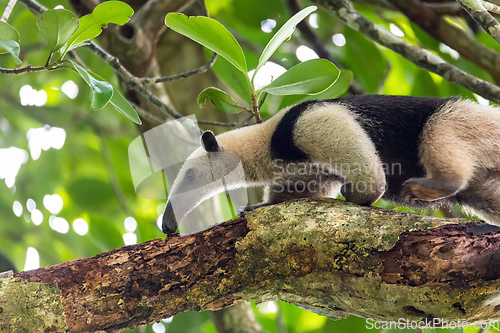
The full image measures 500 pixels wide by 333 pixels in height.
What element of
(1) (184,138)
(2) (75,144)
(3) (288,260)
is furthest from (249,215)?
(2) (75,144)

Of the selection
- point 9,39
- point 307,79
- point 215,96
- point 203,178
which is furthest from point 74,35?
point 203,178

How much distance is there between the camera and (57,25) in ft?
8.77

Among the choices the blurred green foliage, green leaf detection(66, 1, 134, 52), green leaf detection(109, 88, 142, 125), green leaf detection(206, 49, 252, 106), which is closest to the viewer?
green leaf detection(66, 1, 134, 52)

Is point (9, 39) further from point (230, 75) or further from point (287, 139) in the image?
point (230, 75)

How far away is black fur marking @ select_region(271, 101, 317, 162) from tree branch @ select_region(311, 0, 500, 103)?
0.97 m

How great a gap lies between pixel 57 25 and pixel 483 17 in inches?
104

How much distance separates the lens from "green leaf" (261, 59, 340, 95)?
3236 millimetres

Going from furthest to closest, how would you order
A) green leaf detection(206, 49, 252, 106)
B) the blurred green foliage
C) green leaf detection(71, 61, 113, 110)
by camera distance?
the blurred green foliage < green leaf detection(206, 49, 252, 106) < green leaf detection(71, 61, 113, 110)

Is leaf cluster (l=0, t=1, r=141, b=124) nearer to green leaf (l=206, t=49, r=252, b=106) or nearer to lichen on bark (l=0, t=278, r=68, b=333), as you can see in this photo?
lichen on bark (l=0, t=278, r=68, b=333)

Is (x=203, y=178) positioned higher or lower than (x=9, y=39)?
lower

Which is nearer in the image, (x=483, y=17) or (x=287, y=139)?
(x=483, y=17)

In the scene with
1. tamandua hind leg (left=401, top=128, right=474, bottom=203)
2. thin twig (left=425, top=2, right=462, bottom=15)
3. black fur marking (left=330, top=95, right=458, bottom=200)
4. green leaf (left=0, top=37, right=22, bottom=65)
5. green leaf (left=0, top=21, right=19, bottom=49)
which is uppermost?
thin twig (left=425, top=2, right=462, bottom=15)

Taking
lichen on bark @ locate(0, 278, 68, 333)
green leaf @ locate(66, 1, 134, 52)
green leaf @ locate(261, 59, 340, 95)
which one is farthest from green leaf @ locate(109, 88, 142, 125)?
lichen on bark @ locate(0, 278, 68, 333)

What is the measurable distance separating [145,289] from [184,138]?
230 centimetres
